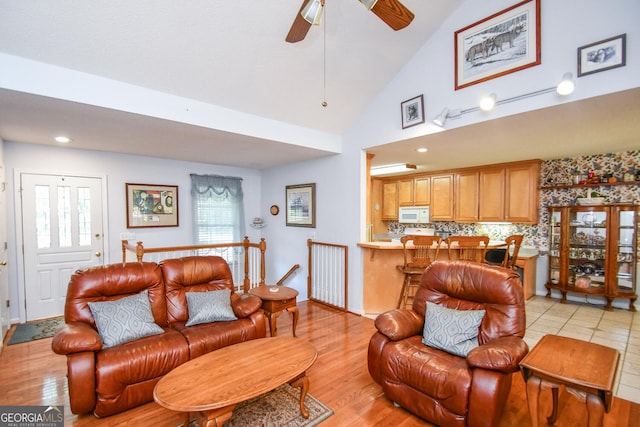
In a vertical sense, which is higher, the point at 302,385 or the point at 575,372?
the point at 575,372

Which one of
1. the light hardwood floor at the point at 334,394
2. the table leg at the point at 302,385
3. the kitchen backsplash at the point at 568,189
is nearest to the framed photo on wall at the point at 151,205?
the light hardwood floor at the point at 334,394

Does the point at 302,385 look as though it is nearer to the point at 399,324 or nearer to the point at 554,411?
the point at 399,324

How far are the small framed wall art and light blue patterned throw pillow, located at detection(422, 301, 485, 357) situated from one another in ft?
6.86

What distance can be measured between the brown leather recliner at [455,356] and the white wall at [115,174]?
167 inches

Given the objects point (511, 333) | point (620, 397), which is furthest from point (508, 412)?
point (620, 397)

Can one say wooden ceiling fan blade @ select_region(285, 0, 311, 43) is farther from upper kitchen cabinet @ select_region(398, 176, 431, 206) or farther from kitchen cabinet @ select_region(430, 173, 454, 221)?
upper kitchen cabinet @ select_region(398, 176, 431, 206)

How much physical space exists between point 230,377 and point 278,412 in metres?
0.61

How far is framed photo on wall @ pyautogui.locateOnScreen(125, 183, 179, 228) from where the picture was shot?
4.79 m


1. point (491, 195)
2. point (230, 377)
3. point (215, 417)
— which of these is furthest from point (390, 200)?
point (215, 417)

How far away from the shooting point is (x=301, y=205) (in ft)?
17.1

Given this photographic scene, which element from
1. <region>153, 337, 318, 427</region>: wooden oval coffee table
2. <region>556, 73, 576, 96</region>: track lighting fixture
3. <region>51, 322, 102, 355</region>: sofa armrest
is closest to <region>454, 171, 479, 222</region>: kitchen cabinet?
<region>556, 73, 576, 96</region>: track lighting fixture

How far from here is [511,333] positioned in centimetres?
213

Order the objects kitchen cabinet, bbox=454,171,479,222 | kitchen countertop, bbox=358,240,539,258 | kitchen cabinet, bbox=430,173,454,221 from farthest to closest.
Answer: kitchen cabinet, bbox=430,173,454,221 < kitchen cabinet, bbox=454,171,479,222 < kitchen countertop, bbox=358,240,539,258

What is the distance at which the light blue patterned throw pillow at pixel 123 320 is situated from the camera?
2.31 metres
